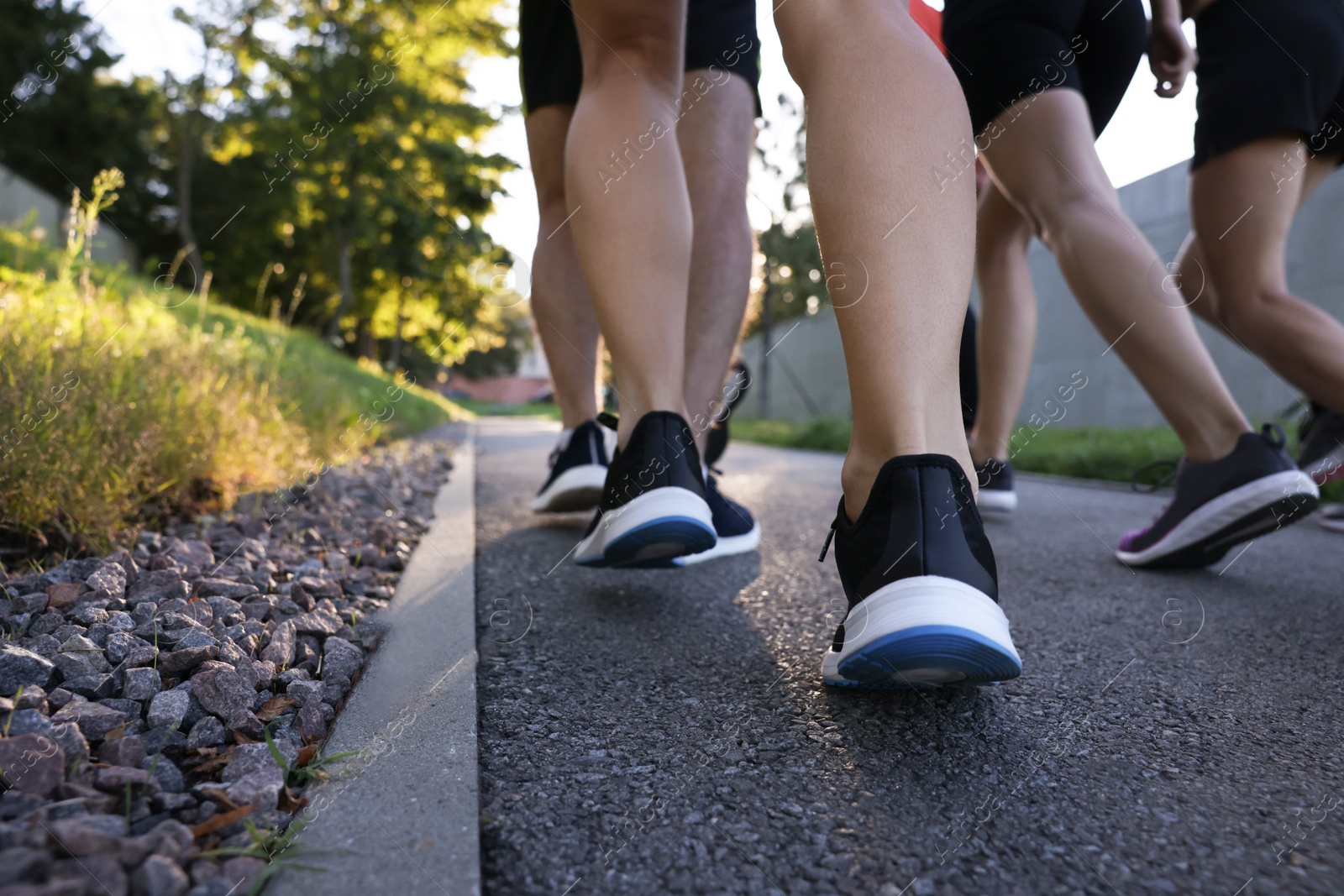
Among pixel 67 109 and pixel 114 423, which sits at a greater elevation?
pixel 67 109

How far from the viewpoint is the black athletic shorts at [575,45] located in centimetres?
220

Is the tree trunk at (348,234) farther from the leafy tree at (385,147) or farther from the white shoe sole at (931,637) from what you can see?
the white shoe sole at (931,637)

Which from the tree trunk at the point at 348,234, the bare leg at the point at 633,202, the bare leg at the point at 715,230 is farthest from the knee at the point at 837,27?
the tree trunk at the point at 348,234

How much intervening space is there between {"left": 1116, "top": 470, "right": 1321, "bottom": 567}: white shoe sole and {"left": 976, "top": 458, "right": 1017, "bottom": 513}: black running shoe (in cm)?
94

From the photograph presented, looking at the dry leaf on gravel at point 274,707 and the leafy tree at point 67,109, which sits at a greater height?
the leafy tree at point 67,109

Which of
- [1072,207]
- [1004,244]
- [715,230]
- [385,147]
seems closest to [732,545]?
[715,230]

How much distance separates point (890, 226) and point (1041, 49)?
5.24ft

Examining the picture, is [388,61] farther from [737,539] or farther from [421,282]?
[737,539]

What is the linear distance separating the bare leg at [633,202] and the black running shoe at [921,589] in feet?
2.04

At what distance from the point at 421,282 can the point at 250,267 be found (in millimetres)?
11312

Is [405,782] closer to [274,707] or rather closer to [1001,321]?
[274,707]

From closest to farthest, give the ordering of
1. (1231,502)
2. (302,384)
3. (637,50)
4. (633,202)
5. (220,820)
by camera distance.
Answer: (220,820)
(633,202)
(637,50)
(1231,502)
(302,384)

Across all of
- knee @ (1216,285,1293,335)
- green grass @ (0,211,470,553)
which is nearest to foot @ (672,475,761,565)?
green grass @ (0,211,470,553)

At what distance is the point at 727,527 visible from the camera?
2096mm
